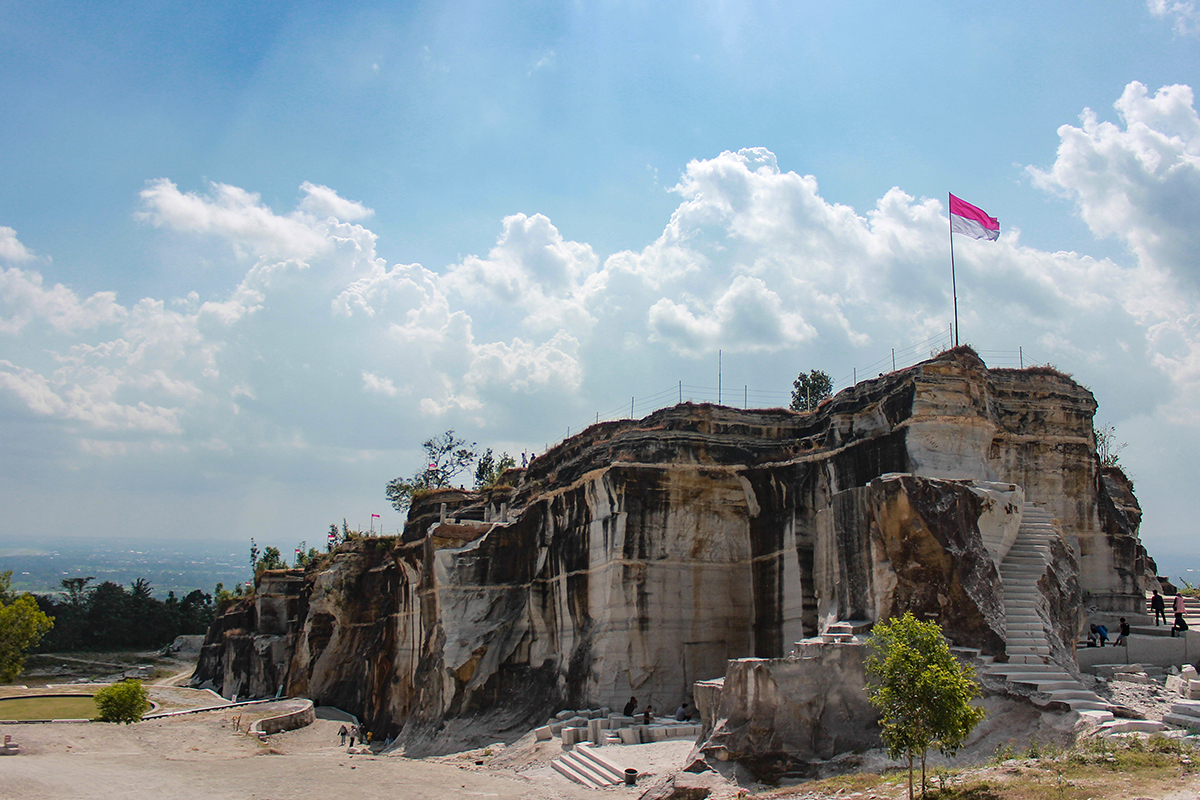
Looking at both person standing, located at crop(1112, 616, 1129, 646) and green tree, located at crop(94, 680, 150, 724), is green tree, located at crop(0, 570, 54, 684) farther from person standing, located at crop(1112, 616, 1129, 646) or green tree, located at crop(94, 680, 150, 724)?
person standing, located at crop(1112, 616, 1129, 646)

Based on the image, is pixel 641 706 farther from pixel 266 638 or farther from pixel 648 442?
pixel 266 638

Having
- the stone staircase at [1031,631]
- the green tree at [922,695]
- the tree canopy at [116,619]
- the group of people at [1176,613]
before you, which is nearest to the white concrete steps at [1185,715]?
the stone staircase at [1031,631]

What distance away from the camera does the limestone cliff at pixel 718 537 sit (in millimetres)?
33469

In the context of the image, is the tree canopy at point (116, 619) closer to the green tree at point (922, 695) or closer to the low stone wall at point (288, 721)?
the low stone wall at point (288, 721)

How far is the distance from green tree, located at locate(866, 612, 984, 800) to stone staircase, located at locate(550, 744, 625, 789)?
1014 centimetres

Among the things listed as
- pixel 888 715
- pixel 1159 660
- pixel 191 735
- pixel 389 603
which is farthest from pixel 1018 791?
pixel 389 603

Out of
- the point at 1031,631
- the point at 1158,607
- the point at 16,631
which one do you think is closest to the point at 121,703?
the point at 16,631

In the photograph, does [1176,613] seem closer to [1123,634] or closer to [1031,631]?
[1123,634]

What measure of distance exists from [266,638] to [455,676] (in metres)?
37.9

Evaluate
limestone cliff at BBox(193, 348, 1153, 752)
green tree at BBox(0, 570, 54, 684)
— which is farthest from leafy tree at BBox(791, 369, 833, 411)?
green tree at BBox(0, 570, 54, 684)

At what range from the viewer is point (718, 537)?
38344mm

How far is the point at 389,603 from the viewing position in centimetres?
5728

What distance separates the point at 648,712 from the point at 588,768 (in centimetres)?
468

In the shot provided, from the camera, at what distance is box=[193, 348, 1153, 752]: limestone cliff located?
3347cm
